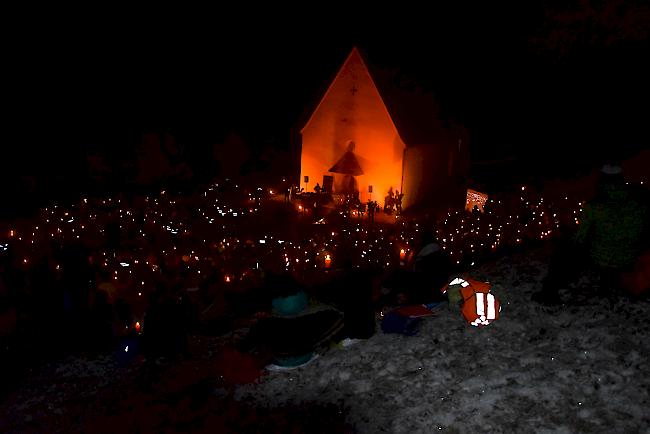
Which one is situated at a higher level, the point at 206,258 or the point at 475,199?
the point at 475,199

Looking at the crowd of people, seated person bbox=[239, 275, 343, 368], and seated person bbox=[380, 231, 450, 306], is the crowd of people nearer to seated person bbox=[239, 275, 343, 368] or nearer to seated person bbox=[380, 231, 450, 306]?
seated person bbox=[380, 231, 450, 306]

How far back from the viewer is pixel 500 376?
23.8 feet

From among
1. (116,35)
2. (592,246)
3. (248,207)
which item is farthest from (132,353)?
(116,35)

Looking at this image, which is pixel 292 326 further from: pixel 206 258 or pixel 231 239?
pixel 231 239

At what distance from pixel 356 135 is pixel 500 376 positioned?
12.2 m

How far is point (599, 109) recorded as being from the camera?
80.4ft

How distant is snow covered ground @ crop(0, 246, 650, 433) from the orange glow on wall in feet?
30.1

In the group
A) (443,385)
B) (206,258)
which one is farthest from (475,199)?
(443,385)

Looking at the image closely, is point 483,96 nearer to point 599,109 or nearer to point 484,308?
point 599,109

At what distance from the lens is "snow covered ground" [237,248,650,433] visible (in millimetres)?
6438

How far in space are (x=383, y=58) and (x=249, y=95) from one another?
14.0 m

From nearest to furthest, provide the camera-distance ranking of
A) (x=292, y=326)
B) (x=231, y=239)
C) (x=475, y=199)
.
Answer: (x=292, y=326), (x=231, y=239), (x=475, y=199)

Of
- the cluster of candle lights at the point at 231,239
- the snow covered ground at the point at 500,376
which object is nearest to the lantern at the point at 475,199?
the cluster of candle lights at the point at 231,239

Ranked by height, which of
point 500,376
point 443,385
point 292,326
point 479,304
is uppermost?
point 479,304
